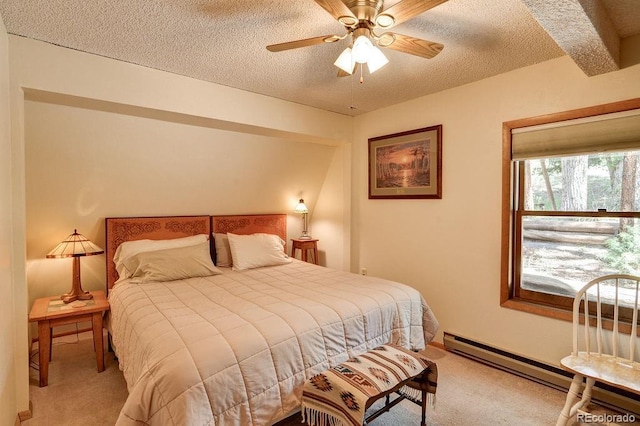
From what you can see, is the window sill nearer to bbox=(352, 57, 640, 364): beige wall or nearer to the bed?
bbox=(352, 57, 640, 364): beige wall

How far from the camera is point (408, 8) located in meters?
1.39

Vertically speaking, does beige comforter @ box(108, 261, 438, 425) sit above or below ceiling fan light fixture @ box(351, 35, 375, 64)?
below

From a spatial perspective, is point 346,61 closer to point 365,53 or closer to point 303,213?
point 365,53

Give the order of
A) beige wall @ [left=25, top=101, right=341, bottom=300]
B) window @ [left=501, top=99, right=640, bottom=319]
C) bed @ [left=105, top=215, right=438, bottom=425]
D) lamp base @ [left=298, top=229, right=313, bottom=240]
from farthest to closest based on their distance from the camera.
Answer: lamp base @ [left=298, top=229, right=313, bottom=240], beige wall @ [left=25, top=101, right=341, bottom=300], window @ [left=501, top=99, right=640, bottom=319], bed @ [left=105, top=215, right=438, bottom=425]

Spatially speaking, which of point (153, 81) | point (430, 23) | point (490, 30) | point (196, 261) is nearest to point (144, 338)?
point (196, 261)

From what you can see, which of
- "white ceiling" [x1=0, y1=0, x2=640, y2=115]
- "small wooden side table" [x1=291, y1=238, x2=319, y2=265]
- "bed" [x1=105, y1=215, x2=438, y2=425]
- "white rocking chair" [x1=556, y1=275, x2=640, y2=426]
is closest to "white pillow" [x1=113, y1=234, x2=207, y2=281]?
"bed" [x1=105, y1=215, x2=438, y2=425]

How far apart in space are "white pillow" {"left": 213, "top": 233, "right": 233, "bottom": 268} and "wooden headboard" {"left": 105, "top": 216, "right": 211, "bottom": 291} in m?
0.23

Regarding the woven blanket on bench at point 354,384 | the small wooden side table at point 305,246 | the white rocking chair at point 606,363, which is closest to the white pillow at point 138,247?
the small wooden side table at point 305,246

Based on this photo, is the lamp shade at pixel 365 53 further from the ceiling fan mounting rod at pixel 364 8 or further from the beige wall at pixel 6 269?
the beige wall at pixel 6 269

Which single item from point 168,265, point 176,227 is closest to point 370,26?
point 168,265

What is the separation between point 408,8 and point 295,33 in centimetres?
83

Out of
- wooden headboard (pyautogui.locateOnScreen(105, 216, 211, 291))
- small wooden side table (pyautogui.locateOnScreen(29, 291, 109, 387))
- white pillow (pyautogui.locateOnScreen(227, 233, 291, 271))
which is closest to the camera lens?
small wooden side table (pyautogui.locateOnScreen(29, 291, 109, 387))

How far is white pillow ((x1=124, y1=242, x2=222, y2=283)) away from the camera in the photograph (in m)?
2.72

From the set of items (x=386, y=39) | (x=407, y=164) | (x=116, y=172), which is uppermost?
(x=386, y=39)
